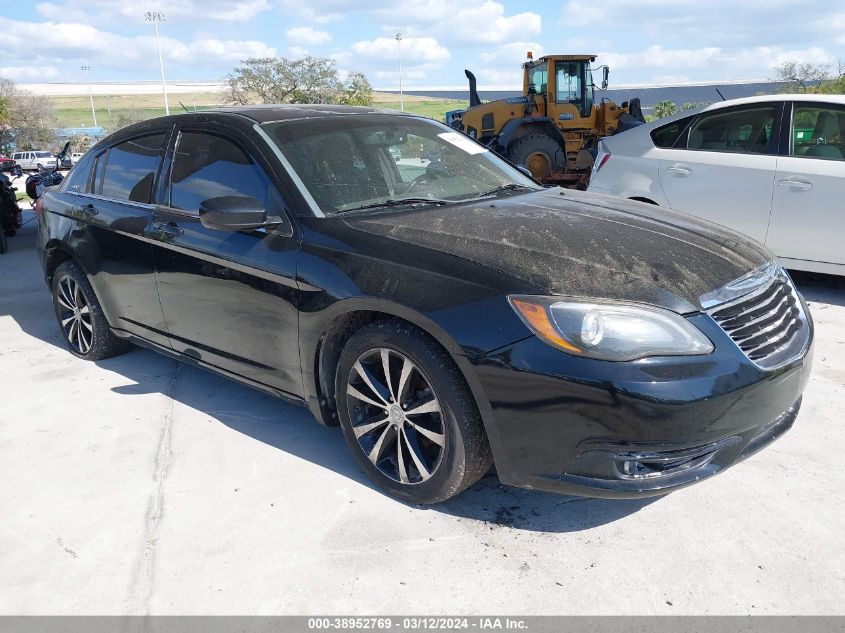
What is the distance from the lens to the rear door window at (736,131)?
5551 millimetres

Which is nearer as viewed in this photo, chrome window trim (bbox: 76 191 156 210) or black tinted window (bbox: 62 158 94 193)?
chrome window trim (bbox: 76 191 156 210)

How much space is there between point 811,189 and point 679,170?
3.33 ft

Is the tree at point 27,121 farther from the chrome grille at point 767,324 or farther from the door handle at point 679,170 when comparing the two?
the chrome grille at point 767,324

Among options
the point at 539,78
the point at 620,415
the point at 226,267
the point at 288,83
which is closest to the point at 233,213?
the point at 226,267

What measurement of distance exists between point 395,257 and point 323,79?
6757cm

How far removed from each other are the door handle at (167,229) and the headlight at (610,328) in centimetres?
201

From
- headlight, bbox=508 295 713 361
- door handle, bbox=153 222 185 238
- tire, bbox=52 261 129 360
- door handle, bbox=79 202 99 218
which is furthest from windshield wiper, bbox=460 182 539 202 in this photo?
tire, bbox=52 261 129 360

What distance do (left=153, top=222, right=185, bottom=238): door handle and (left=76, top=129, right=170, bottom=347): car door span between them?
0.30 feet

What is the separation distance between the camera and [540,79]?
46.8 feet

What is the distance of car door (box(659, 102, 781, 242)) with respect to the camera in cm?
550

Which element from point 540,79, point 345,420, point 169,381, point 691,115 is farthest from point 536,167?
point 345,420

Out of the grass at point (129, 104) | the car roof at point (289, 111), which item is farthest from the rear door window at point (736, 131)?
the grass at point (129, 104)

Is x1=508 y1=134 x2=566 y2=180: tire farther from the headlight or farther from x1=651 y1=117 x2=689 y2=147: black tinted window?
the headlight
